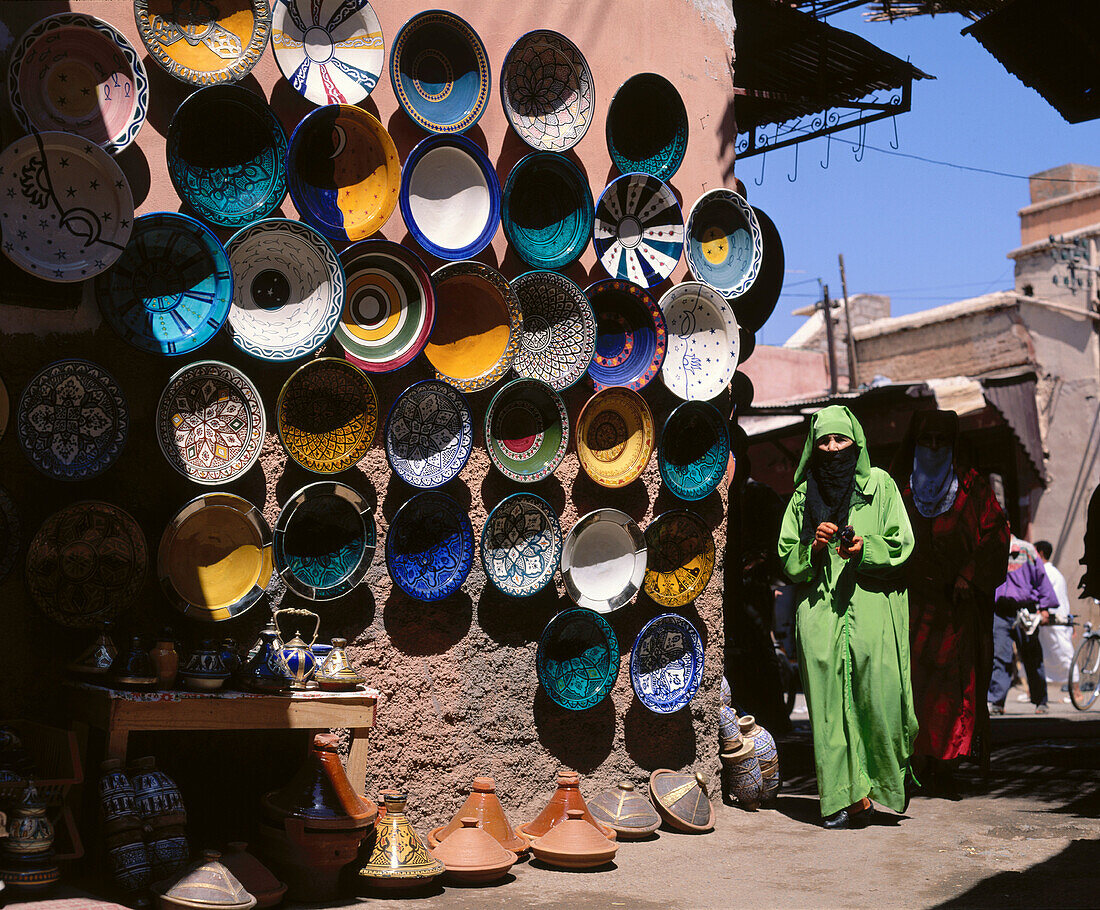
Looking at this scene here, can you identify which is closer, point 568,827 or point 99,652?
point 99,652

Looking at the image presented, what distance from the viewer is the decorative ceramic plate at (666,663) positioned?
4531 mm

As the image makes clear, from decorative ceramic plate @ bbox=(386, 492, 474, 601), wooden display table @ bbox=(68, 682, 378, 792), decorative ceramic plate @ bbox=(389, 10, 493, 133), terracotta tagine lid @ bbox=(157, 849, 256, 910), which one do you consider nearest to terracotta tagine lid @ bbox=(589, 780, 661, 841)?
decorative ceramic plate @ bbox=(386, 492, 474, 601)

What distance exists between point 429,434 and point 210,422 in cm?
85

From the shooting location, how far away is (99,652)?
10.3ft

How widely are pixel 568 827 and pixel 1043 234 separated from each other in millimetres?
18238

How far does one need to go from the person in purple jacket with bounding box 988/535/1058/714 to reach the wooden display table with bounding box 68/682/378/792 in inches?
254

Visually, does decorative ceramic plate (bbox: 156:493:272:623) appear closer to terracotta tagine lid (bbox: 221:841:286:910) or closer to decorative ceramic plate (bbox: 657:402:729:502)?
terracotta tagine lid (bbox: 221:841:286:910)

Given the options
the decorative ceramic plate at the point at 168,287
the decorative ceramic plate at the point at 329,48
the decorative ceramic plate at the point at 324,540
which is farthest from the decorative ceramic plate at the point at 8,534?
the decorative ceramic plate at the point at 329,48

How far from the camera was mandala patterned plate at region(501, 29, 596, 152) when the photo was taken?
445cm

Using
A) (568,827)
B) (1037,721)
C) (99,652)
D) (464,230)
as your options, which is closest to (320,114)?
(464,230)

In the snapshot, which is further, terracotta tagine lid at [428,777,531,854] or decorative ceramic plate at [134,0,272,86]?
terracotta tagine lid at [428,777,531,854]

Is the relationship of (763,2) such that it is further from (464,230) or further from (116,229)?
(116,229)

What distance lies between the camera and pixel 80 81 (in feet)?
11.3

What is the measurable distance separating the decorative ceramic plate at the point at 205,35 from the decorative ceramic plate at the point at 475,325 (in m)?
1.07
